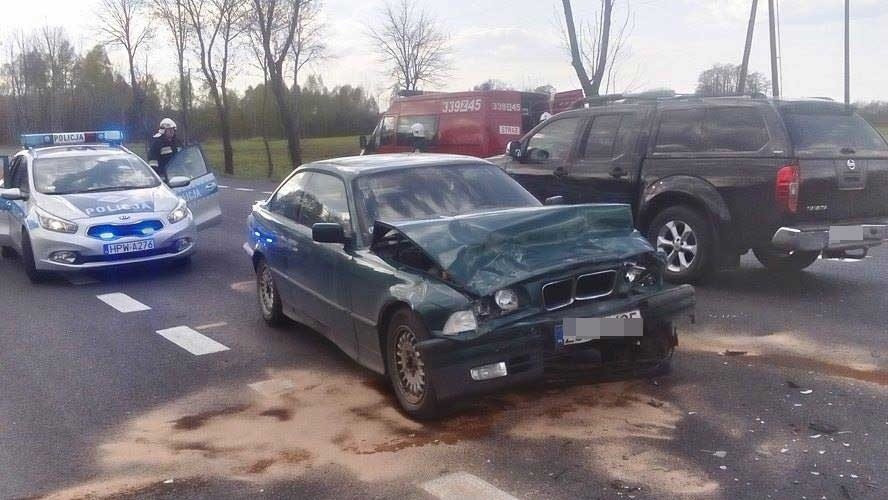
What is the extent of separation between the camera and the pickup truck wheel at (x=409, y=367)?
16.9 feet

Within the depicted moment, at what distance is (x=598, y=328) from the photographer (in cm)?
525

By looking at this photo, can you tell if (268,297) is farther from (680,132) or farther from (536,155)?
(680,132)

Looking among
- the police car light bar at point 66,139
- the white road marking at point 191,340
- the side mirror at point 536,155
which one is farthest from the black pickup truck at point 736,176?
the police car light bar at point 66,139

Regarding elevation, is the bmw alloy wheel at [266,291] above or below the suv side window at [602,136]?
below

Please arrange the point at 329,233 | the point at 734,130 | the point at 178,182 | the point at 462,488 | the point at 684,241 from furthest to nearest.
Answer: the point at 178,182 → the point at 684,241 → the point at 734,130 → the point at 329,233 → the point at 462,488

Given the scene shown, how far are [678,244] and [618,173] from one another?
3.31 feet

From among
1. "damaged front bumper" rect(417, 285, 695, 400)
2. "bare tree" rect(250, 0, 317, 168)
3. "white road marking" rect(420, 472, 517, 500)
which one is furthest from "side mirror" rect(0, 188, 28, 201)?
"bare tree" rect(250, 0, 317, 168)

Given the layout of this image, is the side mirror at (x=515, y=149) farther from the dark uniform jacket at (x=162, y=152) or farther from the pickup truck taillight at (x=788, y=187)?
the dark uniform jacket at (x=162, y=152)

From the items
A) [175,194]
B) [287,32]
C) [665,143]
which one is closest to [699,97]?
[665,143]

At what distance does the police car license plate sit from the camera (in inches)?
403

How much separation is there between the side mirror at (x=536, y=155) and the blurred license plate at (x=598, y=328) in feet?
17.4

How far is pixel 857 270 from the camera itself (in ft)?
32.7

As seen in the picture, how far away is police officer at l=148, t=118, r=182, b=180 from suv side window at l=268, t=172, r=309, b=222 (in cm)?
605

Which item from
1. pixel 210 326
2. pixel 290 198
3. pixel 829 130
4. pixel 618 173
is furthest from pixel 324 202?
pixel 829 130
